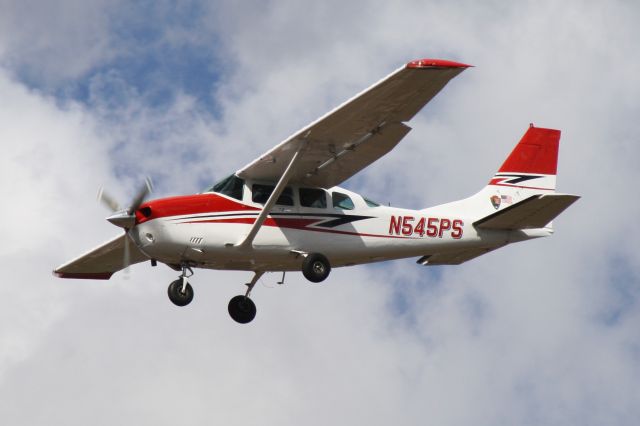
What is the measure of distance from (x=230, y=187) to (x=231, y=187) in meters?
0.02

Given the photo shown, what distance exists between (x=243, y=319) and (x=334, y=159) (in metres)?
3.87

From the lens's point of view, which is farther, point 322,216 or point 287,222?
point 322,216

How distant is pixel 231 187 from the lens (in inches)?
974

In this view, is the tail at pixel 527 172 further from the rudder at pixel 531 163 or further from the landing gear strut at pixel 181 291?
the landing gear strut at pixel 181 291

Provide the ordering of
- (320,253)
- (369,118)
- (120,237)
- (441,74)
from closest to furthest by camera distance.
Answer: (441,74) → (369,118) → (320,253) → (120,237)

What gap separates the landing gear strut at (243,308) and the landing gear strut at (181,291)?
2.11 metres

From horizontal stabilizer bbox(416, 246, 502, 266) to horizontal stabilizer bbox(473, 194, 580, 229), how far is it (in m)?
0.57

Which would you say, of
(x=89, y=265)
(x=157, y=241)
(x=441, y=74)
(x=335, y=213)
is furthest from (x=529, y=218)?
(x=89, y=265)

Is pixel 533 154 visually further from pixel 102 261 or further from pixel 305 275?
pixel 102 261

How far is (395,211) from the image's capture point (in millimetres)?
26047

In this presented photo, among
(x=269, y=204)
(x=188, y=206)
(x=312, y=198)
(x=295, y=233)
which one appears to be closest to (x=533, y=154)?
(x=312, y=198)

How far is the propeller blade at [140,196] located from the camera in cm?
2386

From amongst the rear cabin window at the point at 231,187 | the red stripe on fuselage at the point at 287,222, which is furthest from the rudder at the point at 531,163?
the rear cabin window at the point at 231,187

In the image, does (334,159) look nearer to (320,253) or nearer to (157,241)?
(320,253)
